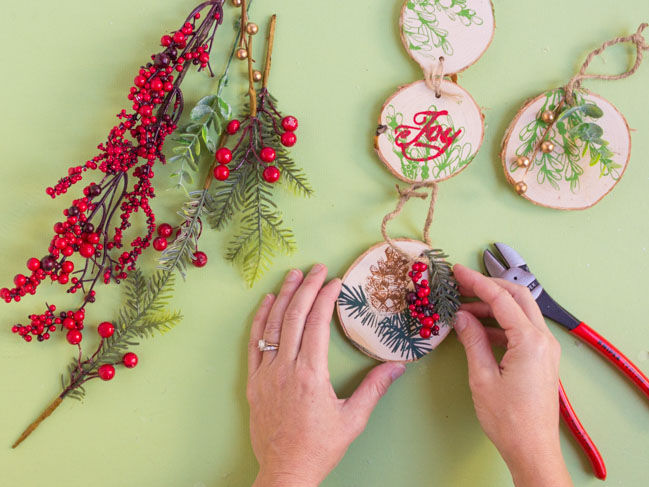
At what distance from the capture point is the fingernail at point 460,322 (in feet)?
3.19

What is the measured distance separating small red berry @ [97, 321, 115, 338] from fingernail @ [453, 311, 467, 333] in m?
0.70

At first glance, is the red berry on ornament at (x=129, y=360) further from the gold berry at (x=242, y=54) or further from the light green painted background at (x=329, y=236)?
the gold berry at (x=242, y=54)

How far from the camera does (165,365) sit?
1.05m

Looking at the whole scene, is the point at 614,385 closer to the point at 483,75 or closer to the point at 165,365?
the point at 483,75

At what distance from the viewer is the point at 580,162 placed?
1002 millimetres

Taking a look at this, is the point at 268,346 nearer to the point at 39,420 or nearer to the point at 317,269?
the point at 317,269

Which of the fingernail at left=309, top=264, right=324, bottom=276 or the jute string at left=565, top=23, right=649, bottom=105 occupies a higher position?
the jute string at left=565, top=23, right=649, bottom=105

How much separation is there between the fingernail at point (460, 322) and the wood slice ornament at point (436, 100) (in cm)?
29

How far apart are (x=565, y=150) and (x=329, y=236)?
0.51m

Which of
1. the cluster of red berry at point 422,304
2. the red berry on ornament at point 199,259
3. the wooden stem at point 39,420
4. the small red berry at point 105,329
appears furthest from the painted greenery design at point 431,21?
the wooden stem at point 39,420

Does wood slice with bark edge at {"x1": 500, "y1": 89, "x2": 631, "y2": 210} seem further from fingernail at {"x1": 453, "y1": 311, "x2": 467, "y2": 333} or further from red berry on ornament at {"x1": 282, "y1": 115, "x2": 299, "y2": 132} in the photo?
red berry on ornament at {"x1": 282, "y1": 115, "x2": 299, "y2": 132}

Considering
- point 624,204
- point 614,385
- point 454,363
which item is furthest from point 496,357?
point 624,204

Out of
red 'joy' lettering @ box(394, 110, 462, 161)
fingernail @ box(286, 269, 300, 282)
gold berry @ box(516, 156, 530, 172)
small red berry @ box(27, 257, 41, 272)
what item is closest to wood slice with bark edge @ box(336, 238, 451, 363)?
fingernail @ box(286, 269, 300, 282)

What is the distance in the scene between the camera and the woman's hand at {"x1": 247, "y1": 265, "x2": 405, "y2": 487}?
93cm
